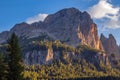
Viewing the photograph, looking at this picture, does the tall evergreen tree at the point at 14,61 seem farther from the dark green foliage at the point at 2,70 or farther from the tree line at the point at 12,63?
the dark green foliage at the point at 2,70

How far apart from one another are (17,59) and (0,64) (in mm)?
2725

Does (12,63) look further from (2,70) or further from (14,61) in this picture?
(2,70)

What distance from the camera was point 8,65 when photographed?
55.8 meters

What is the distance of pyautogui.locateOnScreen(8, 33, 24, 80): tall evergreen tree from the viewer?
180 ft

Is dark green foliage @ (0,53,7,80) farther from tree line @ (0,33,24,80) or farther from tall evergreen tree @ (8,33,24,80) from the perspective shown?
tall evergreen tree @ (8,33,24,80)

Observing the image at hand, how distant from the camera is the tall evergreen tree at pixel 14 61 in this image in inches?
2163

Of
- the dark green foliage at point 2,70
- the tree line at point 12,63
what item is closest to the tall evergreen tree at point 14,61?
the tree line at point 12,63

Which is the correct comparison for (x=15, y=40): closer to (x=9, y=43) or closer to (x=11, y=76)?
(x=9, y=43)

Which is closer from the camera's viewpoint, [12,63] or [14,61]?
[12,63]

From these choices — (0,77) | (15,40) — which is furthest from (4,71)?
(15,40)

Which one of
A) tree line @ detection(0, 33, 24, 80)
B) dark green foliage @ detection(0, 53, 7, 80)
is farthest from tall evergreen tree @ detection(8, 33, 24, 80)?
dark green foliage @ detection(0, 53, 7, 80)

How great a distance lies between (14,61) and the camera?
2207 inches


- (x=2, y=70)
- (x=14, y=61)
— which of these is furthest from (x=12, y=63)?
(x=2, y=70)

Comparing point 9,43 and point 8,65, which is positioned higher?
point 9,43
